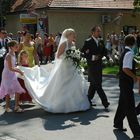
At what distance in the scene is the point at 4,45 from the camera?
13664 millimetres

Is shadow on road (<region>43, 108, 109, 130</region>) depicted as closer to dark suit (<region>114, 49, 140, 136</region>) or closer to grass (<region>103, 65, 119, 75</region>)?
dark suit (<region>114, 49, 140, 136</region>)

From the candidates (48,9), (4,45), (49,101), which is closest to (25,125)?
(49,101)

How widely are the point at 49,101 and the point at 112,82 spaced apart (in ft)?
22.0

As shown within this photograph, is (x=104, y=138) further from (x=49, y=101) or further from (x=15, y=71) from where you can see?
(x=15, y=71)

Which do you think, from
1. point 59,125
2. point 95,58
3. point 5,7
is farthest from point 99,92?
point 5,7

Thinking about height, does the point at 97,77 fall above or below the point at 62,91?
above

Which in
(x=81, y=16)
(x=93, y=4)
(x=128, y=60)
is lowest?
(x=128, y=60)

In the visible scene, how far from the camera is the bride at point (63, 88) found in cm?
1041

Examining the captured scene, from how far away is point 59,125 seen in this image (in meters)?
9.28

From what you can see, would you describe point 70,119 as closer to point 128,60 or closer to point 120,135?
point 120,135

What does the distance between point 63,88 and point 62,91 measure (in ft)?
0.24

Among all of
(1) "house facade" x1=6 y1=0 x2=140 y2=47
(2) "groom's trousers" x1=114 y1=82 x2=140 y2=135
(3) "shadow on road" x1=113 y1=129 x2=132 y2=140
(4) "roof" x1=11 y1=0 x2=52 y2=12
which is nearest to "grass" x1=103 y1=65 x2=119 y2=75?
(3) "shadow on road" x1=113 y1=129 x2=132 y2=140

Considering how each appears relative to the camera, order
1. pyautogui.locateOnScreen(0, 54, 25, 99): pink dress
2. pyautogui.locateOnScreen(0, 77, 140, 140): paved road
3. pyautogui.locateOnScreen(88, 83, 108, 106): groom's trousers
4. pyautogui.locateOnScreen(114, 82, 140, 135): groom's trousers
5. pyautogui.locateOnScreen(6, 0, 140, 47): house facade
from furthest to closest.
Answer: pyautogui.locateOnScreen(6, 0, 140, 47): house facade < pyautogui.locateOnScreen(0, 54, 25, 99): pink dress < pyautogui.locateOnScreen(88, 83, 108, 106): groom's trousers < pyautogui.locateOnScreen(0, 77, 140, 140): paved road < pyautogui.locateOnScreen(114, 82, 140, 135): groom's trousers

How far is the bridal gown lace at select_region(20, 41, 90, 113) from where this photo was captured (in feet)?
34.1
